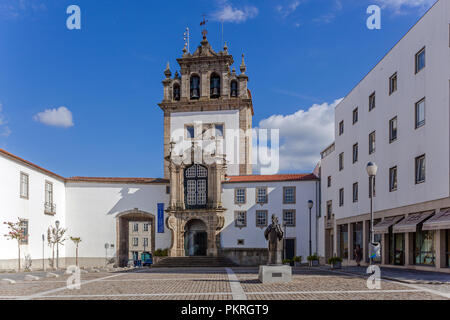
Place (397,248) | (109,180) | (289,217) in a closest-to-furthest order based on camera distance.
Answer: (397,248) → (289,217) → (109,180)

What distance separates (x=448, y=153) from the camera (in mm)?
23516

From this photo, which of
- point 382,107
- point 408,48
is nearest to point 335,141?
point 382,107

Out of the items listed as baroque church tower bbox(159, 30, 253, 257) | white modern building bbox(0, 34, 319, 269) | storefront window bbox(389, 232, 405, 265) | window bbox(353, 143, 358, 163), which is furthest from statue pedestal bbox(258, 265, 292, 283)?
baroque church tower bbox(159, 30, 253, 257)

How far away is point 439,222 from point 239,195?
1018 inches

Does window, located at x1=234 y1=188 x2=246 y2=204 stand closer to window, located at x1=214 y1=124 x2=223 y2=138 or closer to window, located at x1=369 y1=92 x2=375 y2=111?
window, located at x1=214 y1=124 x2=223 y2=138

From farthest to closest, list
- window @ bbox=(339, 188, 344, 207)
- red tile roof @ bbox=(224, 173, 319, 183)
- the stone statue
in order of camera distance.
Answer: red tile roof @ bbox=(224, 173, 319, 183)
window @ bbox=(339, 188, 344, 207)
the stone statue

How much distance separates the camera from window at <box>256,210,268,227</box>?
4684 cm

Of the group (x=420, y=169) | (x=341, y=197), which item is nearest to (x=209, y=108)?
(x=341, y=197)

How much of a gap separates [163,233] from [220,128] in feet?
42.3

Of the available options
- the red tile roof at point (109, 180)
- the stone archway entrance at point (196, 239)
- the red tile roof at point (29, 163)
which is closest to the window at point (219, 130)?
the red tile roof at point (109, 180)

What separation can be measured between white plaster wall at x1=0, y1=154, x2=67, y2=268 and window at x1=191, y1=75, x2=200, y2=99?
16.6 meters

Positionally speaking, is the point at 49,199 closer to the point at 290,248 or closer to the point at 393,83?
the point at 290,248

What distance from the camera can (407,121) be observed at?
93.0 ft
